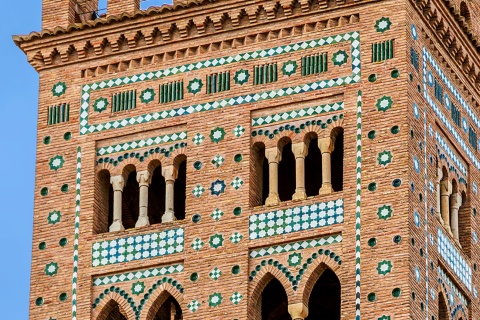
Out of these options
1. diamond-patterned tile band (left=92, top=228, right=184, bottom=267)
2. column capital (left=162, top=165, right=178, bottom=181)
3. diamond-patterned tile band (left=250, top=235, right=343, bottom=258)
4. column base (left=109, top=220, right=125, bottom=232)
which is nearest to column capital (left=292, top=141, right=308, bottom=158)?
diamond-patterned tile band (left=250, top=235, right=343, bottom=258)

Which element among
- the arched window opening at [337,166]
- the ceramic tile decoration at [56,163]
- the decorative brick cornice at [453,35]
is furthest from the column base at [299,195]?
the ceramic tile decoration at [56,163]

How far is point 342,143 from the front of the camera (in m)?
36.8

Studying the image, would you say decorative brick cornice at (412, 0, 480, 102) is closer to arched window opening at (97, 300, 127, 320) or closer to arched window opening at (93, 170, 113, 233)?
arched window opening at (93, 170, 113, 233)

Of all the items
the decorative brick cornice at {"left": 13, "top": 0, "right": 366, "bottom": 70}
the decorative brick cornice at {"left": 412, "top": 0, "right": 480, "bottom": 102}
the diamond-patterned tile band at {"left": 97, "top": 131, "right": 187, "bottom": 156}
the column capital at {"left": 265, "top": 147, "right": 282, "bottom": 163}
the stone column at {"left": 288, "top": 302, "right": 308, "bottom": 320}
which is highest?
the decorative brick cornice at {"left": 13, "top": 0, "right": 366, "bottom": 70}

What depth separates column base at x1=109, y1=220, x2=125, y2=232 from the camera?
1449 inches

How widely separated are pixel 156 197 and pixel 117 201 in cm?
76

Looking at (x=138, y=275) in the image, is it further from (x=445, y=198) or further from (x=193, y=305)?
(x=445, y=198)

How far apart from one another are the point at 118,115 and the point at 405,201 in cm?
431

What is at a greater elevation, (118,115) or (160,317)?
(118,115)

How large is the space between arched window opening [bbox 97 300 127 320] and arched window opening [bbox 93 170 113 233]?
107 centimetres

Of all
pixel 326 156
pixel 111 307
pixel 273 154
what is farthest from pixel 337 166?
pixel 111 307

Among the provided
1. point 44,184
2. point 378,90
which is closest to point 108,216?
point 44,184

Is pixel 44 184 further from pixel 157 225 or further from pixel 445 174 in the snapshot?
pixel 445 174

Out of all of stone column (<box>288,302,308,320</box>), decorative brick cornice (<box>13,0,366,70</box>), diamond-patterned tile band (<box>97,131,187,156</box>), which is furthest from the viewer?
decorative brick cornice (<box>13,0,366,70</box>)
